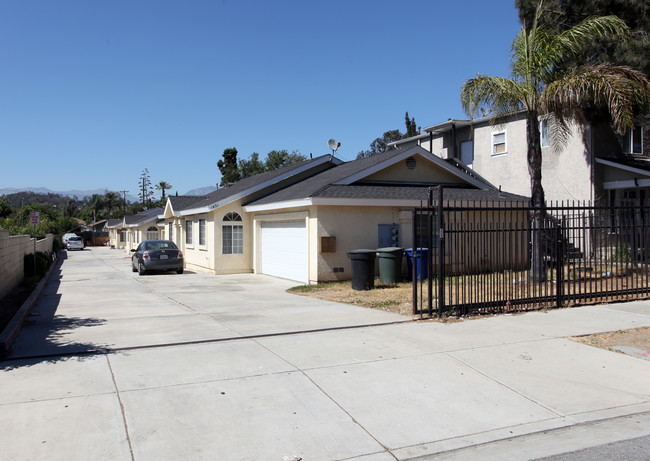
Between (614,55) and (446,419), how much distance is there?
59.4 ft

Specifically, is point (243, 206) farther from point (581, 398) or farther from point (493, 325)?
point (581, 398)

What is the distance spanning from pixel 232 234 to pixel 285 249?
3.75 m

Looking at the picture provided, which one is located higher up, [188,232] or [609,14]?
[609,14]

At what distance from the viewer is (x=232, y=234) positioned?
2091cm

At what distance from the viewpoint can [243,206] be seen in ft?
68.3

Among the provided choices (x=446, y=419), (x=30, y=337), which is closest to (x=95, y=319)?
(x=30, y=337)

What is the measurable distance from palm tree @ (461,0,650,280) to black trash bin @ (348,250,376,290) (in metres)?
4.05

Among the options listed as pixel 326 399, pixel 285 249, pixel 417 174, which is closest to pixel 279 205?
pixel 285 249

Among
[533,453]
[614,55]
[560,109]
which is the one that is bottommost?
[533,453]

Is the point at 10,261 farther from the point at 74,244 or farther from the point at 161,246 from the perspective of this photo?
the point at 74,244

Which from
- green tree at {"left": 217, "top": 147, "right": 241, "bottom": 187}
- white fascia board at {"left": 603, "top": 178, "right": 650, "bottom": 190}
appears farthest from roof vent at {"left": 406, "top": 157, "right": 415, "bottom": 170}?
green tree at {"left": 217, "top": 147, "right": 241, "bottom": 187}

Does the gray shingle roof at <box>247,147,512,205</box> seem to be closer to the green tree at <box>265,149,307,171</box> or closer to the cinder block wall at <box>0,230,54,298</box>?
the cinder block wall at <box>0,230,54,298</box>

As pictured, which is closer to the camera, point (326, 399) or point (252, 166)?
point (326, 399)

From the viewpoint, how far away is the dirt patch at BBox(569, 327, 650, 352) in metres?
7.61
